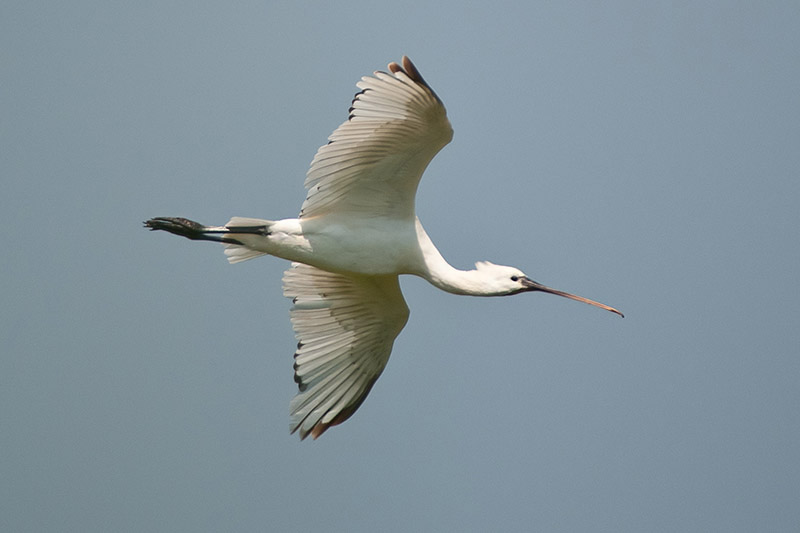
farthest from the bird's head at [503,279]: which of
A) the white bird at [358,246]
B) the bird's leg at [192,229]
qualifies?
the bird's leg at [192,229]

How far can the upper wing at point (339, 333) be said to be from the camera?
11.1 meters

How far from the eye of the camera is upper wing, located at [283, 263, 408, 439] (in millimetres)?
11078

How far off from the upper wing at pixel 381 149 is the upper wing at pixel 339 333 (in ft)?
3.58

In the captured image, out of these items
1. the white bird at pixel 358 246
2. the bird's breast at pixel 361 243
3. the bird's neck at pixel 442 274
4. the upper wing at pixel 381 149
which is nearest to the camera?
the upper wing at pixel 381 149

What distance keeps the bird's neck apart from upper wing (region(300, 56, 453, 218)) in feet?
1.00

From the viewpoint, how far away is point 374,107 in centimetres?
938

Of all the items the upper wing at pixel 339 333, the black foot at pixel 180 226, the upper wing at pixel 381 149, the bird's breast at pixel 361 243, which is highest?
the upper wing at pixel 381 149

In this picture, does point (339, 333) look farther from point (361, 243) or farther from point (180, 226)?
point (180, 226)

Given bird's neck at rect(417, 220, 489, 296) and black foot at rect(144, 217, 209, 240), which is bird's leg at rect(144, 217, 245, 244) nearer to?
black foot at rect(144, 217, 209, 240)

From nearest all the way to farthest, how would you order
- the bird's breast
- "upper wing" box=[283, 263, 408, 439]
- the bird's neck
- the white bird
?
1. the white bird
2. the bird's breast
3. the bird's neck
4. "upper wing" box=[283, 263, 408, 439]

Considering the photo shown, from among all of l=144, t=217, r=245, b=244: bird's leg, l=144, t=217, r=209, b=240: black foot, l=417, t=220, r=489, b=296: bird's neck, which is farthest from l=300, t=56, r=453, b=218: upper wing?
l=144, t=217, r=209, b=240: black foot

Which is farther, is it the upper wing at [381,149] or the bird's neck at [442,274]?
the bird's neck at [442,274]

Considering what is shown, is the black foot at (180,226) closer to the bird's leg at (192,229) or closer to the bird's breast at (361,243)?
the bird's leg at (192,229)

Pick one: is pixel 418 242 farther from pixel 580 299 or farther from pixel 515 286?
pixel 580 299
